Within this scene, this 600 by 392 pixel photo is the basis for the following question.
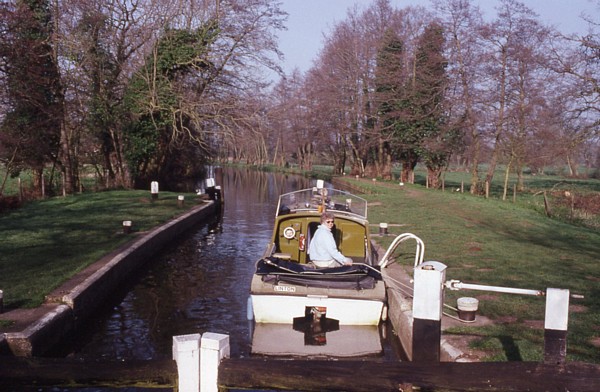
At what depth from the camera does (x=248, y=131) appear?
30172 mm

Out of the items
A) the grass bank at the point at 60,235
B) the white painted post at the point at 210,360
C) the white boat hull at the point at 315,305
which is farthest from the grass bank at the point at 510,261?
the grass bank at the point at 60,235

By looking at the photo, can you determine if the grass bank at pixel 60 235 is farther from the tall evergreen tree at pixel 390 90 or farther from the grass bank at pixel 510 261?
the tall evergreen tree at pixel 390 90

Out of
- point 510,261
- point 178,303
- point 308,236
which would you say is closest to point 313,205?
point 308,236

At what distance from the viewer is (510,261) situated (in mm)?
12227

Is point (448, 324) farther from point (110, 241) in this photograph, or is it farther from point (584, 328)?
point (110, 241)

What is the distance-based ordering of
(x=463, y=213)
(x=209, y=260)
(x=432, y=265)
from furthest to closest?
(x=463, y=213), (x=209, y=260), (x=432, y=265)

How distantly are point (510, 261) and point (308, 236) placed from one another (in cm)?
435

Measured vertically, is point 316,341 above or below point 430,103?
below

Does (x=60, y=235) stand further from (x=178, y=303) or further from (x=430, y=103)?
(x=430, y=103)

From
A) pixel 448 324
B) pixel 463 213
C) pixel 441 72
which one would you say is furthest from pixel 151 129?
pixel 448 324

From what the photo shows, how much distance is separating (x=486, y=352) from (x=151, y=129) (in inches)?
1063

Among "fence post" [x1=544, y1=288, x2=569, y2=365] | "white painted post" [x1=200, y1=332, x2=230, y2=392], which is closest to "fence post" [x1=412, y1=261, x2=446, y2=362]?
"fence post" [x1=544, y1=288, x2=569, y2=365]

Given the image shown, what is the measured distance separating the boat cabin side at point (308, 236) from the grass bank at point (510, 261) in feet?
4.16

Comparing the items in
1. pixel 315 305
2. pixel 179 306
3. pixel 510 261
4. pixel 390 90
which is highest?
pixel 390 90
